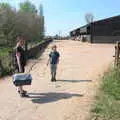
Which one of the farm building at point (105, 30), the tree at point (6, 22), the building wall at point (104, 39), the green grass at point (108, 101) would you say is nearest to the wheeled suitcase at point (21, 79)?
the green grass at point (108, 101)

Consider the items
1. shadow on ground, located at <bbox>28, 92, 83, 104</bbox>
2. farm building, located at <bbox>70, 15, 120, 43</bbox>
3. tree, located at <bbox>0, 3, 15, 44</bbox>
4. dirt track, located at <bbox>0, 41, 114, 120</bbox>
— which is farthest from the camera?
farm building, located at <bbox>70, 15, 120, 43</bbox>

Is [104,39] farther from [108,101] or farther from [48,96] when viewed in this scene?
[108,101]

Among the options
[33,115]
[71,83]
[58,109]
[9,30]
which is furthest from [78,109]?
[9,30]

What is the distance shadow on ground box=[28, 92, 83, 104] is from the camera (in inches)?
387

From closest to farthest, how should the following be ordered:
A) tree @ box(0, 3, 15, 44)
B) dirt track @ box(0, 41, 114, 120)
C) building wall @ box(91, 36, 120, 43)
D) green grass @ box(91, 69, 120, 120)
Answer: green grass @ box(91, 69, 120, 120) < dirt track @ box(0, 41, 114, 120) < tree @ box(0, 3, 15, 44) < building wall @ box(91, 36, 120, 43)

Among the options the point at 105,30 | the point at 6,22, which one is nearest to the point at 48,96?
the point at 6,22

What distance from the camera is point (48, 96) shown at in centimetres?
1042

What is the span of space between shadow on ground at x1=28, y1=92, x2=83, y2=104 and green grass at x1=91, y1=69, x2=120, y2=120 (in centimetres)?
87

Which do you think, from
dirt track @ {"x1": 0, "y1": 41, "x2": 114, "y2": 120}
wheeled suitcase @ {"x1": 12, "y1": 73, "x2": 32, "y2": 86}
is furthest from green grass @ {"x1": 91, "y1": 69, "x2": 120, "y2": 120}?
wheeled suitcase @ {"x1": 12, "y1": 73, "x2": 32, "y2": 86}

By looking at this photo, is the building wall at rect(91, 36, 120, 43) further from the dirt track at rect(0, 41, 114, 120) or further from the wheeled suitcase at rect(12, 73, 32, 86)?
the wheeled suitcase at rect(12, 73, 32, 86)

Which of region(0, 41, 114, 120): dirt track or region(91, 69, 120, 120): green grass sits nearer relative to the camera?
region(91, 69, 120, 120): green grass

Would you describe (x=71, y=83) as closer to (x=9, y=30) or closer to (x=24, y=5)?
(x=9, y=30)

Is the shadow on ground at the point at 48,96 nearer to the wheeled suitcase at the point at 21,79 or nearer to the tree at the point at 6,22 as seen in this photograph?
the wheeled suitcase at the point at 21,79

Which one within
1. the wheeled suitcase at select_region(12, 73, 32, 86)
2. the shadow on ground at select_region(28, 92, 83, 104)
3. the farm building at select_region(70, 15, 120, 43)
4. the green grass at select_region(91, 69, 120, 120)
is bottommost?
the shadow on ground at select_region(28, 92, 83, 104)
